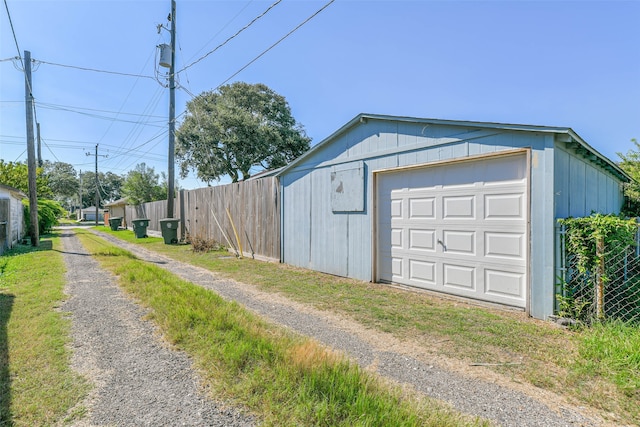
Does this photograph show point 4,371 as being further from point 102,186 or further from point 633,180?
point 102,186

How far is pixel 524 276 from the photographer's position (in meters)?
4.38

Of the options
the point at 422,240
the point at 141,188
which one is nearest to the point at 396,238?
the point at 422,240

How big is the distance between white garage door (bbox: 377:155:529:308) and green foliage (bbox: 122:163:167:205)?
2762 cm

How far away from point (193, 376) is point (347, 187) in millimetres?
5104

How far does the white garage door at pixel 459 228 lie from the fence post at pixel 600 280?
2.68 feet

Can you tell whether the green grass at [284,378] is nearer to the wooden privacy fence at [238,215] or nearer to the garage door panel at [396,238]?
the garage door panel at [396,238]

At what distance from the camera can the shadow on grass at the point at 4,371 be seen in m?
1.98

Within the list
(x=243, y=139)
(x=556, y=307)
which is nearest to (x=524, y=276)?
(x=556, y=307)

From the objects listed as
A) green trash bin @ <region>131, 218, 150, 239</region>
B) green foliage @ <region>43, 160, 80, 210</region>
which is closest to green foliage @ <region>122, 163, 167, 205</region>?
green trash bin @ <region>131, 218, 150, 239</region>

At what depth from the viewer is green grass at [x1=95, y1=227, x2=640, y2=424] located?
2471 millimetres

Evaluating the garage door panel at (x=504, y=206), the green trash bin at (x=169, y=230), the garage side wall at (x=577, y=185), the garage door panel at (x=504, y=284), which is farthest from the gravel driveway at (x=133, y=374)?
the green trash bin at (x=169, y=230)

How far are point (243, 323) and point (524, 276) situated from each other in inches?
153

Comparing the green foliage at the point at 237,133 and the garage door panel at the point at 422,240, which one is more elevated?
the green foliage at the point at 237,133

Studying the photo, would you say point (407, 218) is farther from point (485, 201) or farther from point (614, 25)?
point (614, 25)
